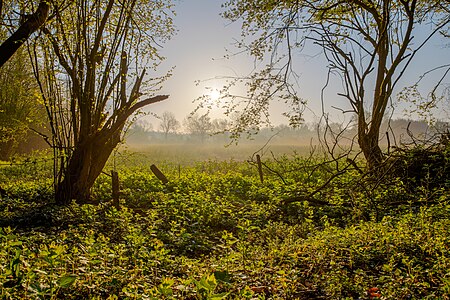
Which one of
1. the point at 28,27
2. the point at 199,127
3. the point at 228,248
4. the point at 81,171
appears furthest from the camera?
the point at 199,127

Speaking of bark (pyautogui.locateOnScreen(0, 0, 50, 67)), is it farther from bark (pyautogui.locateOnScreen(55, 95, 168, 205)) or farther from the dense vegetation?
the dense vegetation

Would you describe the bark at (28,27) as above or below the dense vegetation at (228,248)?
above

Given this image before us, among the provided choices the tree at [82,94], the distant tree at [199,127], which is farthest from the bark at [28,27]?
the distant tree at [199,127]

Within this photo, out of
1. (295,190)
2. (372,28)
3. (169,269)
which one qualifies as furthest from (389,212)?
(372,28)

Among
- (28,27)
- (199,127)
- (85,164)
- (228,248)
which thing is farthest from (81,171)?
(199,127)

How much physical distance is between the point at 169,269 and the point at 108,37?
23.7ft

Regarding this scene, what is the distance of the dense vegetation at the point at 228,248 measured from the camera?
3.10 meters

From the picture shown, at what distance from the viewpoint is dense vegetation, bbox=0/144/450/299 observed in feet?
10.2

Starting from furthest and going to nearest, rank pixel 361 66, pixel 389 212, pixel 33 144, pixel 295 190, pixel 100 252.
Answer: pixel 33 144
pixel 295 190
pixel 361 66
pixel 389 212
pixel 100 252

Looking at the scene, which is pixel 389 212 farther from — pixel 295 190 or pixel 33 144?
pixel 33 144

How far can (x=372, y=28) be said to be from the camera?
12664 millimetres

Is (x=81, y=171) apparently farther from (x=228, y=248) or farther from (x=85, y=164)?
(x=228, y=248)

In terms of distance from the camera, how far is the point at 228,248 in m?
4.75

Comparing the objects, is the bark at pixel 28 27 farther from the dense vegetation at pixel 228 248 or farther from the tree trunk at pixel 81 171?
the dense vegetation at pixel 228 248
